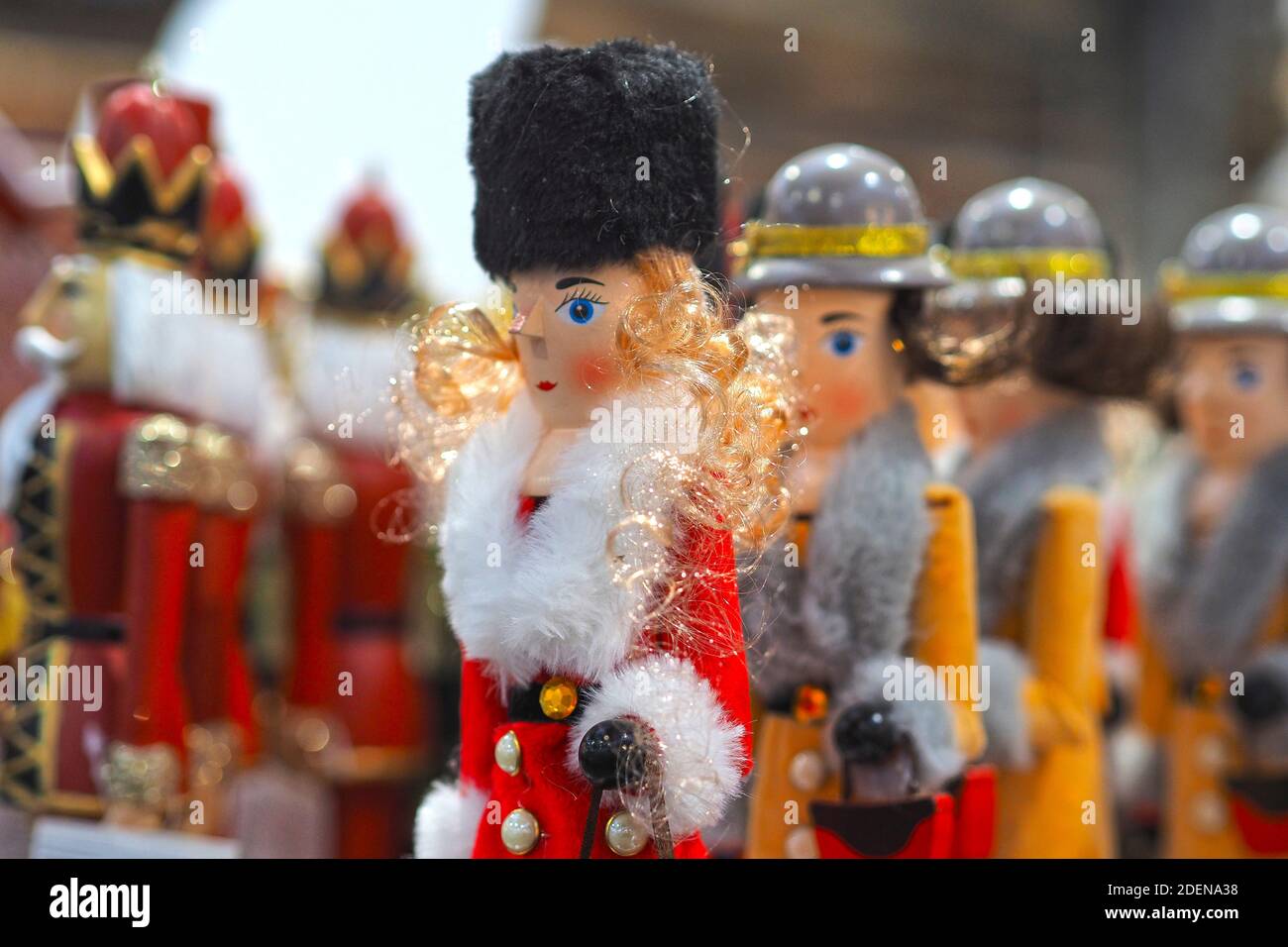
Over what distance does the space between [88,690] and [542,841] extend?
4.03 ft

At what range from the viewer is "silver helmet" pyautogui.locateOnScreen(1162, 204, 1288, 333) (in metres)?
3.15

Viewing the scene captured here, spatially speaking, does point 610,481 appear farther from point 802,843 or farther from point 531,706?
point 802,843

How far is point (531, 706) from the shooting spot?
6.61ft

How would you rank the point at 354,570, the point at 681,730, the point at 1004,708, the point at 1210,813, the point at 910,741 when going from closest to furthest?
1. the point at 681,730
2. the point at 910,741
3. the point at 1004,708
4. the point at 1210,813
5. the point at 354,570

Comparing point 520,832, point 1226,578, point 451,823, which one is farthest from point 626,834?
point 1226,578

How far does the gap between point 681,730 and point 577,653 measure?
170mm

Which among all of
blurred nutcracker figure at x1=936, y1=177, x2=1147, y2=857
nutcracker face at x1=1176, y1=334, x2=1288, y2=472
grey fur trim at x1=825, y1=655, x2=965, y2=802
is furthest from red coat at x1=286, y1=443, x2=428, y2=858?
nutcracker face at x1=1176, y1=334, x2=1288, y2=472

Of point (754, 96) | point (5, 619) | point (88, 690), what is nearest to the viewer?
point (88, 690)

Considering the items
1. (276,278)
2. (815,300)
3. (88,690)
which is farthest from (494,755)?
(276,278)

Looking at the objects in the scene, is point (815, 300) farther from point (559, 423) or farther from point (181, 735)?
point (181, 735)

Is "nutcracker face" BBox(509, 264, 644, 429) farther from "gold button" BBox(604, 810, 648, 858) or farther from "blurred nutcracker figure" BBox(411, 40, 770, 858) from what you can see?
"gold button" BBox(604, 810, 648, 858)

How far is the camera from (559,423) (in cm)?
208

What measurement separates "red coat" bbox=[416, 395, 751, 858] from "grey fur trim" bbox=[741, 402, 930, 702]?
1.28 ft
